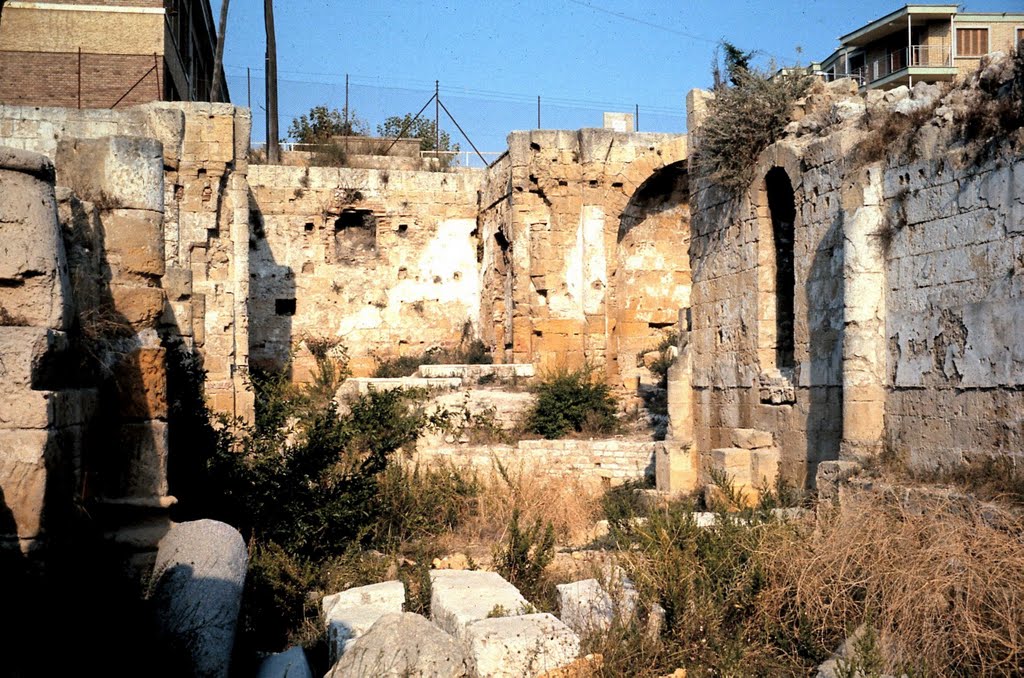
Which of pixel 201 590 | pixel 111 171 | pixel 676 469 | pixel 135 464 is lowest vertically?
pixel 676 469

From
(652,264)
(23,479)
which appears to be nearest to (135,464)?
(23,479)

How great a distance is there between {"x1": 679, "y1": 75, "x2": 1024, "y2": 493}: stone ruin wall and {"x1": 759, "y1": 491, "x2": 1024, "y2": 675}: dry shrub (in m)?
1.32

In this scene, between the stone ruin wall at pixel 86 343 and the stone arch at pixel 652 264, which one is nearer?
the stone ruin wall at pixel 86 343

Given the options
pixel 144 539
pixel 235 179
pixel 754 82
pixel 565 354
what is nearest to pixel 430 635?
pixel 144 539

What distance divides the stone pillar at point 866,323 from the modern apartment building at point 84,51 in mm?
16898

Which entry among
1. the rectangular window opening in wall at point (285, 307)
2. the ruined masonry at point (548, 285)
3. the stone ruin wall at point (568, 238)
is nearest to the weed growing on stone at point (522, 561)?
the ruined masonry at point (548, 285)

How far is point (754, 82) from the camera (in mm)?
11469

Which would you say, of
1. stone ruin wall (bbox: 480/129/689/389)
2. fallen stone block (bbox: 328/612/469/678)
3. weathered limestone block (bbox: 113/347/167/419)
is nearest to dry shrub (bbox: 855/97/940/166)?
fallen stone block (bbox: 328/612/469/678)

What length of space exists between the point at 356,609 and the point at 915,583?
3.34m

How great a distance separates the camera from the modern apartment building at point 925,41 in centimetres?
3362

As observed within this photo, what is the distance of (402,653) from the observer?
5238 mm

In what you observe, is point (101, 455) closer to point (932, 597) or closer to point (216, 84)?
point (932, 597)

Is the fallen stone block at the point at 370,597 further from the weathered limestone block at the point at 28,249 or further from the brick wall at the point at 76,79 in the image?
the brick wall at the point at 76,79

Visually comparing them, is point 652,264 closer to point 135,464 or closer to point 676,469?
point 676,469
